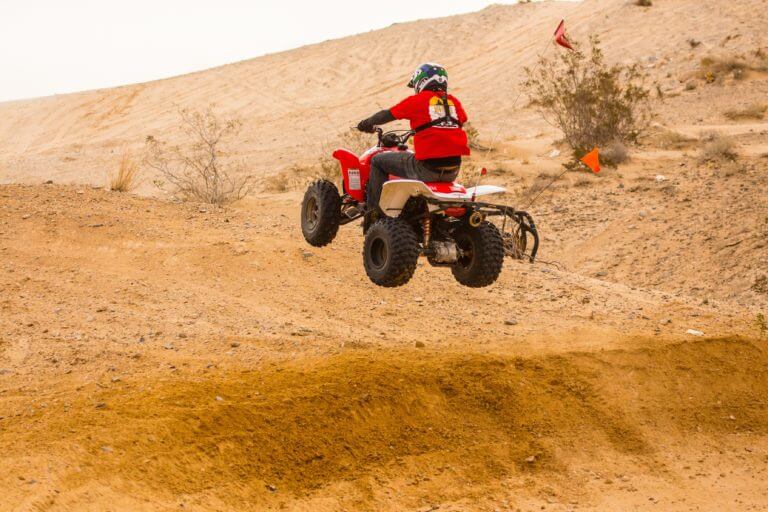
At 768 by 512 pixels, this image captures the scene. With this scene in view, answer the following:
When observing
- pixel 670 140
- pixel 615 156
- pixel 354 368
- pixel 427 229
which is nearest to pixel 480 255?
pixel 427 229

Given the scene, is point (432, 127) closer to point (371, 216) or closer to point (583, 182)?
point (371, 216)

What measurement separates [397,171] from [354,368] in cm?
214

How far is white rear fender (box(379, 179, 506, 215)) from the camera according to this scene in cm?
761

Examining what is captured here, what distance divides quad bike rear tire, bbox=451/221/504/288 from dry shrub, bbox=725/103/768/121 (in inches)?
776

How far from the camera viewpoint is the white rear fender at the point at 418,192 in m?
7.61

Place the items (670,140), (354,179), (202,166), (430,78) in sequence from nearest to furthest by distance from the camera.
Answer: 1. (430,78)
2. (354,179)
3. (202,166)
4. (670,140)

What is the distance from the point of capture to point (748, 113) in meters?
25.3

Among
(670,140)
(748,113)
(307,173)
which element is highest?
(307,173)

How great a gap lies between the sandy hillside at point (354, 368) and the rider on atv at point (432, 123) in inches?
90.2

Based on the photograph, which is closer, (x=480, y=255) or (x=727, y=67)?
(x=480, y=255)

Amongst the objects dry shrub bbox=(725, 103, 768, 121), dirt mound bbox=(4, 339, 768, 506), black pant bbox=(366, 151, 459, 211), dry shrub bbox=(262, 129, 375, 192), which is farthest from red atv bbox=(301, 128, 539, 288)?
dry shrub bbox=(725, 103, 768, 121)

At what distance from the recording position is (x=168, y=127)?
35844 mm

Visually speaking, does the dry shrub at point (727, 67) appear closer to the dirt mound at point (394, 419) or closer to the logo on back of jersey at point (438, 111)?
the dirt mound at point (394, 419)

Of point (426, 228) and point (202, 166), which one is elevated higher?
point (202, 166)
